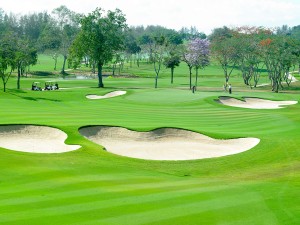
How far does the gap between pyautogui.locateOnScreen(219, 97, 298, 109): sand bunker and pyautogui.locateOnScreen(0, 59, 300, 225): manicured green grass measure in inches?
559

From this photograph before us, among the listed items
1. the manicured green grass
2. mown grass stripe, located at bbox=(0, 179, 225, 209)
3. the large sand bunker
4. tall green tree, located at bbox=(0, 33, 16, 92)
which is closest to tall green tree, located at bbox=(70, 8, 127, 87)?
tall green tree, located at bbox=(0, 33, 16, 92)

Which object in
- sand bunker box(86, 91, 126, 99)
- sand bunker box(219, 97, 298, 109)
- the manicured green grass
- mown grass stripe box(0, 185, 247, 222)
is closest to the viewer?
mown grass stripe box(0, 185, 247, 222)

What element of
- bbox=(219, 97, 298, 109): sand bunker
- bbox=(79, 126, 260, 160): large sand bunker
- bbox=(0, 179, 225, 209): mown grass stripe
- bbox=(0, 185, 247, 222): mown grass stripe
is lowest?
bbox=(79, 126, 260, 160): large sand bunker

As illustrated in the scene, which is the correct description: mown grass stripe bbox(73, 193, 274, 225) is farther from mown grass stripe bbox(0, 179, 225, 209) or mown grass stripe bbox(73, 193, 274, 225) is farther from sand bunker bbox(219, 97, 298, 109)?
sand bunker bbox(219, 97, 298, 109)

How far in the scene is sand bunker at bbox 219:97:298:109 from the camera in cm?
5933

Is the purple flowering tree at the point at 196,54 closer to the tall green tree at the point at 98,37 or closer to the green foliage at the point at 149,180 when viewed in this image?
the tall green tree at the point at 98,37

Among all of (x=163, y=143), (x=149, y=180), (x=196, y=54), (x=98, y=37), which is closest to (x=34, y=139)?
(x=163, y=143)

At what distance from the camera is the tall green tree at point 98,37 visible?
267 feet

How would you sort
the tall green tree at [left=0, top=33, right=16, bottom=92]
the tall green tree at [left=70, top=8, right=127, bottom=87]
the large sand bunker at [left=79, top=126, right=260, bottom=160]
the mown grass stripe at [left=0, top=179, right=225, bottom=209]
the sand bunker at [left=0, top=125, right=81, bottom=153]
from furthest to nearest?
the tall green tree at [left=70, top=8, right=127, bottom=87], the tall green tree at [left=0, top=33, right=16, bottom=92], the large sand bunker at [left=79, top=126, right=260, bottom=160], the sand bunker at [left=0, top=125, right=81, bottom=153], the mown grass stripe at [left=0, top=179, right=225, bottom=209]

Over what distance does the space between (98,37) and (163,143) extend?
166 ft

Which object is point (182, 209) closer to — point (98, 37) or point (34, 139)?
point (34, 139)

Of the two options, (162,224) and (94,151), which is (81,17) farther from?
(162,224)

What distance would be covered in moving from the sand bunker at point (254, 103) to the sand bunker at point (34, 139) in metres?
29.8

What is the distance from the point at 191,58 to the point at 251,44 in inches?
776
